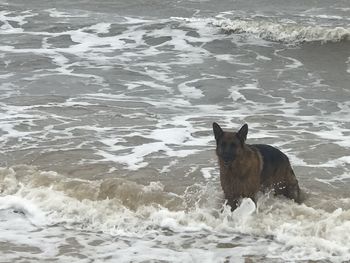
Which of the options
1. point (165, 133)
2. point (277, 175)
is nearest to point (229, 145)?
point (277, 175)

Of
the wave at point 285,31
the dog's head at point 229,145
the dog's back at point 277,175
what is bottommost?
the dog's back at point 277,175

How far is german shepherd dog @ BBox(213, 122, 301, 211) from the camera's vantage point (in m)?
6.23

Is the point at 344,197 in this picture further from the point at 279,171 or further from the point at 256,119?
the point at 256,119

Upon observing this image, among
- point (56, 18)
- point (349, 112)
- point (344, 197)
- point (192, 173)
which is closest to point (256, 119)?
point (349, 112)

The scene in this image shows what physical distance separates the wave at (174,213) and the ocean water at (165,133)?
0.02 meters

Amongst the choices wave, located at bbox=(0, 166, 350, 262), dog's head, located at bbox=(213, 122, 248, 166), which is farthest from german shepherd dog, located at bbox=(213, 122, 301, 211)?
wave, located at bbox=(0, 166, 350, 262)

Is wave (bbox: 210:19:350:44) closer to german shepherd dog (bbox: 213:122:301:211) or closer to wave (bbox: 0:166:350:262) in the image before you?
wave (bbox: 0:166:350:262)

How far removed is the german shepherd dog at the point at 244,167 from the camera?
6227 mm

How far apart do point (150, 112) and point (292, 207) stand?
16.4 feet

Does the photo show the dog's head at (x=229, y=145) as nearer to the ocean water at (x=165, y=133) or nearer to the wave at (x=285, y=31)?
the ocean water at (x=165, y=133)

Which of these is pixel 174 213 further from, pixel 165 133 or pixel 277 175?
pixel 165 133

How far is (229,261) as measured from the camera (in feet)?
18.1

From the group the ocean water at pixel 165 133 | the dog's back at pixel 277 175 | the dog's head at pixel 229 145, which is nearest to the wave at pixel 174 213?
the ocean water at pixel 165 133

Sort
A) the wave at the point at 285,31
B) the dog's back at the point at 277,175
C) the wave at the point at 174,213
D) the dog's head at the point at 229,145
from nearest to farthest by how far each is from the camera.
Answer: the wave at the point at 174,213 < the dog's head at the point at 229,145 < the dog's back at the point at 277,175 < the wave at the point at 285,31
